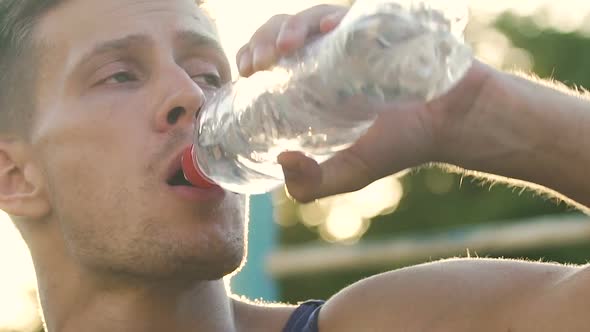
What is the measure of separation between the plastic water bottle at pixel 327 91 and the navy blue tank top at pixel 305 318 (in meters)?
0.40

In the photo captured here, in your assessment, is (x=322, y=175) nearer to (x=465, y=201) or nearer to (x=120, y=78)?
(x=120, y=78)

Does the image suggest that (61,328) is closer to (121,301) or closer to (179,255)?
(121,301)

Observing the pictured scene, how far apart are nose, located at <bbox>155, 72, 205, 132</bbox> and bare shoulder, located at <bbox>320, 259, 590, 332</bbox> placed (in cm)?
67

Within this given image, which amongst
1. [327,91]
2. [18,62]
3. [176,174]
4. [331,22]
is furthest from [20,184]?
[331,22]

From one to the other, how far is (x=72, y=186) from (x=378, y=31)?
1.12m

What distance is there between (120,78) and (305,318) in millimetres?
828

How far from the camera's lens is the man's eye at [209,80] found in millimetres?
3490

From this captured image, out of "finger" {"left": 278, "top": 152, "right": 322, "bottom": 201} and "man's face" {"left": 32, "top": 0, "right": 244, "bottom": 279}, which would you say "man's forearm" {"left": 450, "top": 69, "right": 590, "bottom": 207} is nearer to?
"finger" {"left": 278, "top": 152, "right": 322, "bottom": 201}

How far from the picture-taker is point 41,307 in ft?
12.4

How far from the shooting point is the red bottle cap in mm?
3186

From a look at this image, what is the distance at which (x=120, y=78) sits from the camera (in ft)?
11.3

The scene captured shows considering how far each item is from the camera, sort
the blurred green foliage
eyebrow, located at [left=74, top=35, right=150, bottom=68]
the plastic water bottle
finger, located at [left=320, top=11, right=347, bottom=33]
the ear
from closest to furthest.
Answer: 1. the plastic water bottle
2. finger, located at [left=320, top=11, right=347, bottom=33]
3. eyebrow, located at [left=74, top=35, right=150, bottom=68]
4. the ear
5. the blurred green foliage

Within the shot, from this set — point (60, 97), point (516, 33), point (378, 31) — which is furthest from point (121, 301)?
point (516, 33)

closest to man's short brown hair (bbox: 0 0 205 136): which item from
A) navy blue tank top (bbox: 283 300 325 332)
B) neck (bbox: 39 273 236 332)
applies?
neck (bbox: 39 273 236 332)
